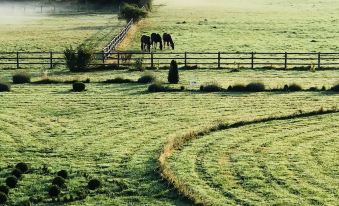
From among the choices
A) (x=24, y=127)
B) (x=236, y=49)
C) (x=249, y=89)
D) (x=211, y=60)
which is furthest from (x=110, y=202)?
(x=236, y=49)

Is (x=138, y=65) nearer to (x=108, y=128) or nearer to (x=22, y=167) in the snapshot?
(x=108, y=128)

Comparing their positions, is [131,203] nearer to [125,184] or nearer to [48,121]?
[125,184]

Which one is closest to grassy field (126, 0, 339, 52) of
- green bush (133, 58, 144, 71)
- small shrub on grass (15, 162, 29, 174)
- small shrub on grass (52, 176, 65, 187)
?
green bush (133, 58, 144, 71)

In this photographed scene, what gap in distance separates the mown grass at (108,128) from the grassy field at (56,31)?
1341 cm

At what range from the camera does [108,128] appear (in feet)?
99.5

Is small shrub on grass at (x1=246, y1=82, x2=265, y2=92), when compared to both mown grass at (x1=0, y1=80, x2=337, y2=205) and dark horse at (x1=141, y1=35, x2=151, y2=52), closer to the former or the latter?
mown grass at (x1=0, y1=80, x2=337, y2=205)

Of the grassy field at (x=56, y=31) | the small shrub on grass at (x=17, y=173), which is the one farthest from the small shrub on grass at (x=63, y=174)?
the grassy field at (x=56, y=31)

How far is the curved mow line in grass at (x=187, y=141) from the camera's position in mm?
21469

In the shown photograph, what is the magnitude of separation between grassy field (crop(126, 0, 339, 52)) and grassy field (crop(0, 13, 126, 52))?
346cm

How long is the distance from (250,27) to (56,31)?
18.5 metres

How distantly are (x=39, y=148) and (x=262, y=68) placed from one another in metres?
24.4

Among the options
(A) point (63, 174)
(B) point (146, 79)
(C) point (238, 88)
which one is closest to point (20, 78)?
(B) point (146, 79)

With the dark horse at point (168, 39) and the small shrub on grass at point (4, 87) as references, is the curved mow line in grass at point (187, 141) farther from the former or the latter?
the dark horse at point (168, 39)

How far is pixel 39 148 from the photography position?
1066 inches
